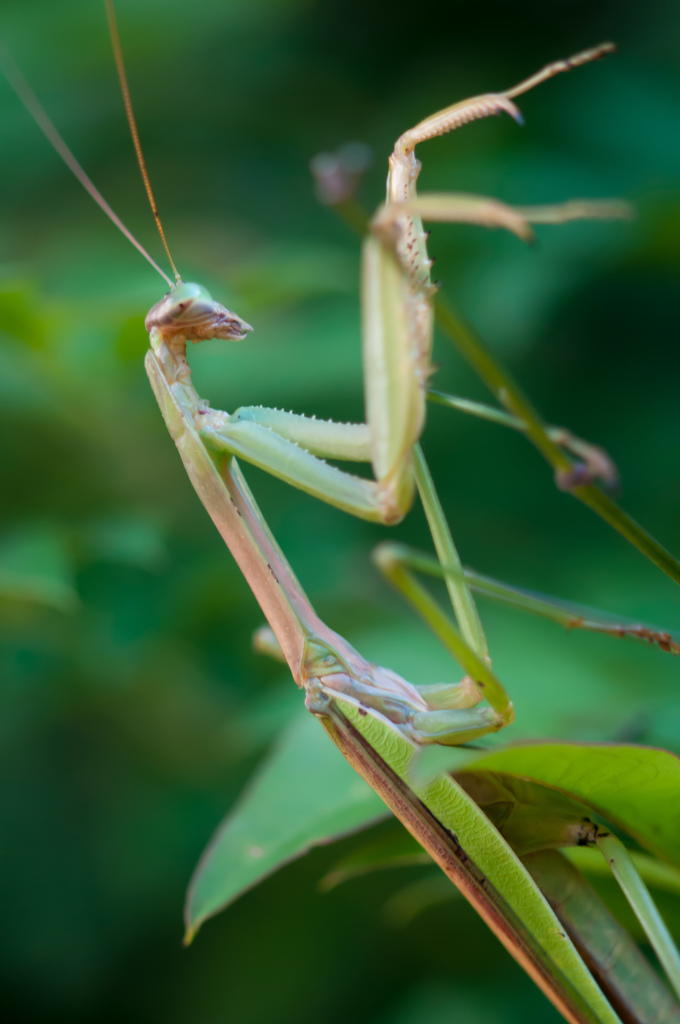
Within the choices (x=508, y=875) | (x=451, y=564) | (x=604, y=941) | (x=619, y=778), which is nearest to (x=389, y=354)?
(x=451, y=564)

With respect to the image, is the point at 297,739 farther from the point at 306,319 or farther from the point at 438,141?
the point at 438,141

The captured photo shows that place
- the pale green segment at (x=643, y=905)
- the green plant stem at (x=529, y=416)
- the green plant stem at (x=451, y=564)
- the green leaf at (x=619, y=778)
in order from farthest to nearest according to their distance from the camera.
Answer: the green plant stem at (x=451, y=564) < the pale green segment at (x=643, y=905) < the green leaf at (x=619, y=778) < the green plant stem at (x=529, y=416)

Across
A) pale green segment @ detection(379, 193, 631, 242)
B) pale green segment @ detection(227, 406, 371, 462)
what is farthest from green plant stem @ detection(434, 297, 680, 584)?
pale green segment @ detection(227, 406, 371, 462)

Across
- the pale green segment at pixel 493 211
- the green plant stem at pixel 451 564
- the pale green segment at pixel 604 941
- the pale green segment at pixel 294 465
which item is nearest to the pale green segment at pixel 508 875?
the pale green segment at pixel 604 941

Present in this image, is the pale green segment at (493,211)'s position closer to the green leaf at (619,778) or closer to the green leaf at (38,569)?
the green leaf at (619,778)

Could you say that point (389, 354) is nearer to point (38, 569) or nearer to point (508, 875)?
point (508, 875)

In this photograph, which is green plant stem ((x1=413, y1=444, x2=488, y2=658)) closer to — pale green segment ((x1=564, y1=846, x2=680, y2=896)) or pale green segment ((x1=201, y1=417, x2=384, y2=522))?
pale green segment ((x1=201, y1=417, x2=384, y2=522))
